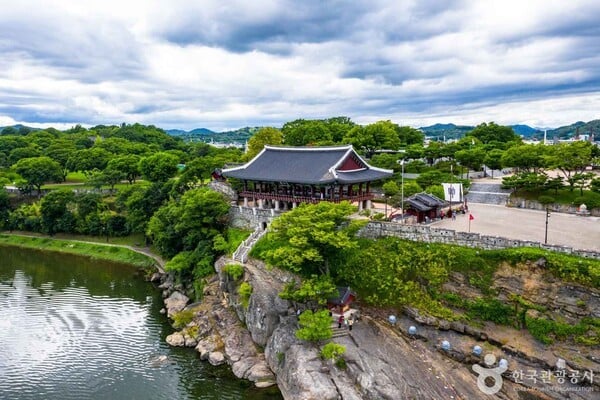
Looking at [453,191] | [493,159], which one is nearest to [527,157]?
[493,159]

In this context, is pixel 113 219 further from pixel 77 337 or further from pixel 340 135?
pixel 340 135

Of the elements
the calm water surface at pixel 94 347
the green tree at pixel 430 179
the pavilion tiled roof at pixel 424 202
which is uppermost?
the green tree at pixel 430 179

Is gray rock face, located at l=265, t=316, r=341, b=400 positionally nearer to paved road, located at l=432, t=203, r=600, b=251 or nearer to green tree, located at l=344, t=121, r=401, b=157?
paved road, located at l=432, t=203, r=600, b=251

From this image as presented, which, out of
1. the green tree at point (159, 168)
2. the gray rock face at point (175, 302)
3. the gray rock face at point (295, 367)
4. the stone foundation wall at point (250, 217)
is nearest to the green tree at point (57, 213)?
the green tree at point (159, 168)

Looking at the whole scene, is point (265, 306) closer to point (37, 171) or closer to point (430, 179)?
point (430, 179)

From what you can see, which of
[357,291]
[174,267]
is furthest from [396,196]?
[174,267]

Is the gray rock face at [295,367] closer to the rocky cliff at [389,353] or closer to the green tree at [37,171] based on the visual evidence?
the rocky cliff at [389,353]
